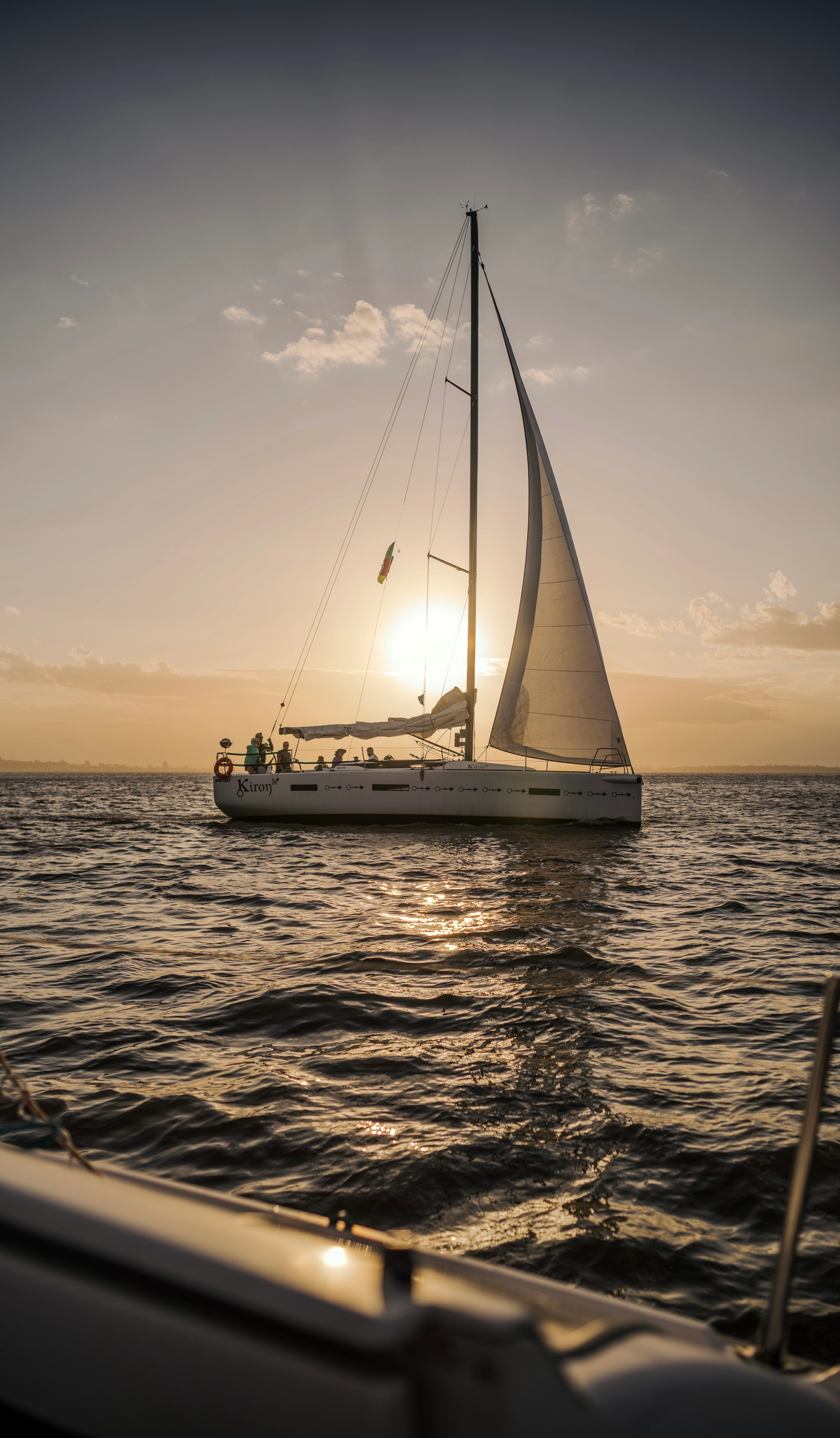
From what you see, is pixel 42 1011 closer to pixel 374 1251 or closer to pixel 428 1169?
pixel 428 1169

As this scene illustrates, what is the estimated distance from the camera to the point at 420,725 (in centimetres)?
2144

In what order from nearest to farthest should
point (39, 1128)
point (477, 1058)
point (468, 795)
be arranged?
point (39, 1128), point (477, 1058), point (468, 795)

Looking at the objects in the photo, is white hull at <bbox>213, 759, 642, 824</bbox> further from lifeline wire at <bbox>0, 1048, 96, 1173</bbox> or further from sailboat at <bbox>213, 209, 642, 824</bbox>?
lifeline wire at <bbox>0, 1048, 96, 1173</bbox>

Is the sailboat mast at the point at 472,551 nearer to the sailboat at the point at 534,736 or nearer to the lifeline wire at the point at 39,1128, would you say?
the sailboat at the point at 534,736

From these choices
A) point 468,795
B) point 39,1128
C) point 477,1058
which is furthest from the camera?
point 468,795

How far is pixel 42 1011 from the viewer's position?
533cm

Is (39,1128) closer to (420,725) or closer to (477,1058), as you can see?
(477,1058)

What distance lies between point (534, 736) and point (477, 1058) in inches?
631

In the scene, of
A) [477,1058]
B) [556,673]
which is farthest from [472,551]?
[477,1058]

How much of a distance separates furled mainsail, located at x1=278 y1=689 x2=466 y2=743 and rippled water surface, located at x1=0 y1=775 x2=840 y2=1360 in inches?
409

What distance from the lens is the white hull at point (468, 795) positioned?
19531 mm

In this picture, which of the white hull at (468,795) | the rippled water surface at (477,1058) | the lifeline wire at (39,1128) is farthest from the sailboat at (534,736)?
the lifeline wire at (39,1128)

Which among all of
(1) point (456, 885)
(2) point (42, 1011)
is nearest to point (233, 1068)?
(2) point (42, 1011)

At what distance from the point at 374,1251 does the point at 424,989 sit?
15.3 ft
